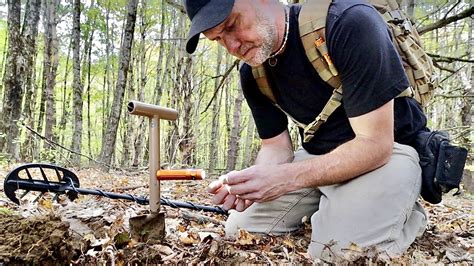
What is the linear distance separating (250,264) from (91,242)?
0.73 m

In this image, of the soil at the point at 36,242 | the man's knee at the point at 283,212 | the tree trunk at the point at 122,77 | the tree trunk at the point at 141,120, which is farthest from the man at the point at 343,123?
the tree trunk at the point at 141,120

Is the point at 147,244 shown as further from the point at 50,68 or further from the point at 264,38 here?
the point at 50,68

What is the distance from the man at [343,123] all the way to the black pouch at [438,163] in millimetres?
79

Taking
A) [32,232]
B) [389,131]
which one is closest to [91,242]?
[32,232]

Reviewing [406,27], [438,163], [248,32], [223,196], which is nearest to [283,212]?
[223,196]

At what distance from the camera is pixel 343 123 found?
244cm

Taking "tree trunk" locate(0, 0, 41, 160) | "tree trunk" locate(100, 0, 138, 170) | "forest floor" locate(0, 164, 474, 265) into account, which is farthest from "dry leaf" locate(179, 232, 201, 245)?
"tree trunk" locate(0, 0, 41, 160)

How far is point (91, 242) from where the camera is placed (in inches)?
75.2

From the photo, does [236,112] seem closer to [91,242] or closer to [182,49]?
[182,49]

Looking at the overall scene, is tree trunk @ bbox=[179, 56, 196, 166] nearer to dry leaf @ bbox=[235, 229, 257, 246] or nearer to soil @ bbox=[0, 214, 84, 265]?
dry leaf @ bbox=[235, 229, 257, 246]

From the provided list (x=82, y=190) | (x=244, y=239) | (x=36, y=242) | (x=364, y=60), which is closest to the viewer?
(x=36, y=242)

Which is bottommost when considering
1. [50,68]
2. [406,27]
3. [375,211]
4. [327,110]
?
[375,211]

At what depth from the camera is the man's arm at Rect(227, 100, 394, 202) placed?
6.82ft

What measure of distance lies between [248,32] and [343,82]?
0.56 m
